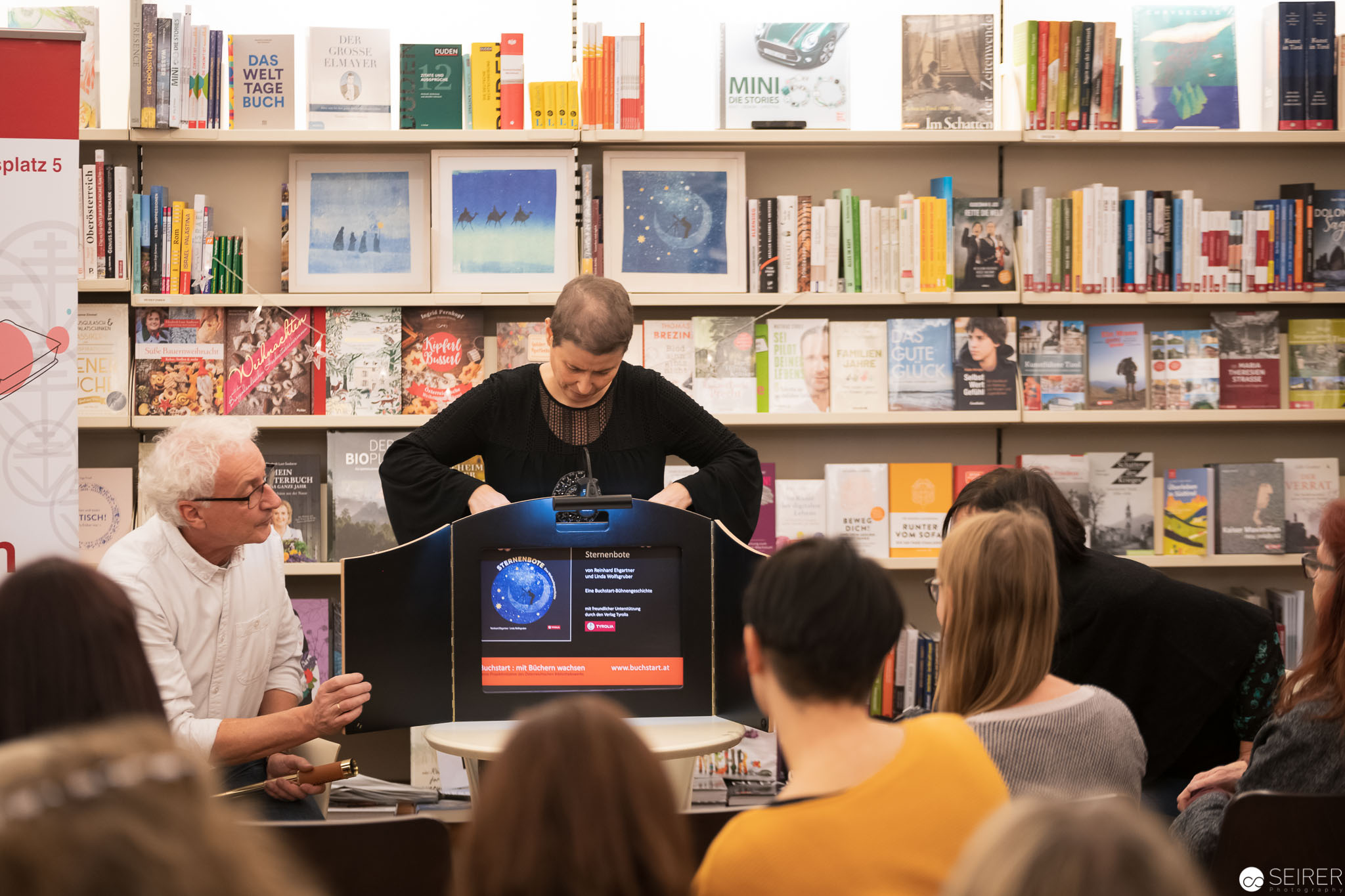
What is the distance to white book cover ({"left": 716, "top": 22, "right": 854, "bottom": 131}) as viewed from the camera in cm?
338

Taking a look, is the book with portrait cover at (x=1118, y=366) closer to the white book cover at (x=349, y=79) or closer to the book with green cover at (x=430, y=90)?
the book with green cover at (x=430, y=90)

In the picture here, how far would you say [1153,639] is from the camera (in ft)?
6.86

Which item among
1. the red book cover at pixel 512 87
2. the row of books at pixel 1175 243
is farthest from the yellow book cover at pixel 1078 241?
the red book cover at pixel 512 87

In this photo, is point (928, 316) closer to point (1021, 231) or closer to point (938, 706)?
point (1021, 231)

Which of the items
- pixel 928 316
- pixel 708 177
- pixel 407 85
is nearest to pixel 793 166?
pixel 708 177

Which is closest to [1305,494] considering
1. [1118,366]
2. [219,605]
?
[1118,366]

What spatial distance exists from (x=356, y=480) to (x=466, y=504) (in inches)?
51.8

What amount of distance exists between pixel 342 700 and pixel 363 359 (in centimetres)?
173

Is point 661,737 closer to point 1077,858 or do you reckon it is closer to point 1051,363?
point 1077,858

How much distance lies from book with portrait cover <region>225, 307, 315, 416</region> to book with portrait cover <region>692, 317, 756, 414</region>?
1.23m

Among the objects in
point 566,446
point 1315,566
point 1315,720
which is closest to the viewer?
point 1315,720

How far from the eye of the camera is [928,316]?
3545 millimetres

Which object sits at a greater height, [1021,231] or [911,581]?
[1021,231]

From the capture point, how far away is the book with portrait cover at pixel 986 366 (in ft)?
11.4
